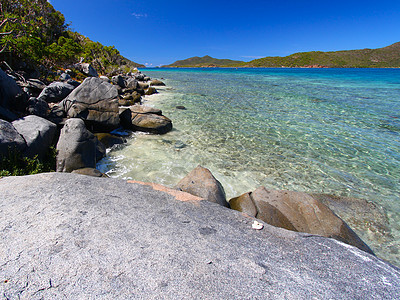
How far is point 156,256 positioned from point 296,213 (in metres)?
3.67

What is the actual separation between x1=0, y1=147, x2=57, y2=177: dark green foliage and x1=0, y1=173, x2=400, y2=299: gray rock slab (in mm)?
1397

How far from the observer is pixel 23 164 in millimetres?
4863

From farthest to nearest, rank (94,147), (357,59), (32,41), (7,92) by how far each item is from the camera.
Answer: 1. (357,59)
2. (32,41)
3. (7,92)
4. (94,147)

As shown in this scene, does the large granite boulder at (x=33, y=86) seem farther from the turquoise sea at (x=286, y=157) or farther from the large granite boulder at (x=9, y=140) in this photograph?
the large granite boulder at (x=9, y=140)

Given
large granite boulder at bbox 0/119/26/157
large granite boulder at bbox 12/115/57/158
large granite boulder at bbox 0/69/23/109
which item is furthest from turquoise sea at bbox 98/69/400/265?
large granite boulder at bbox 0/69/23/109

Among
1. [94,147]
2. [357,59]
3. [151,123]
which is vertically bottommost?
[151,123]

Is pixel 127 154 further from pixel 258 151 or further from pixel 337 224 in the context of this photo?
pixel 337 224

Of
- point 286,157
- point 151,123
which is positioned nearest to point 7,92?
point 151,123

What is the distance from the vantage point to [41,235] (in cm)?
229

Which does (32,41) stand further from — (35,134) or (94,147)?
(94,147)

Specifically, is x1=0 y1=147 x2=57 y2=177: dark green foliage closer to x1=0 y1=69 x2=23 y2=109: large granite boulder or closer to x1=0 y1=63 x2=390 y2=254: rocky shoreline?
x1=0 y1=63 x2=390 y2=254: rocky shoreline

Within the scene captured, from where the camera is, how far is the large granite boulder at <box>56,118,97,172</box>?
5.64 metres

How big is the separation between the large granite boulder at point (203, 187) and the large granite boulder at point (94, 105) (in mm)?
6052

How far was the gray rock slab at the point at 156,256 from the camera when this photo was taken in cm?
180
